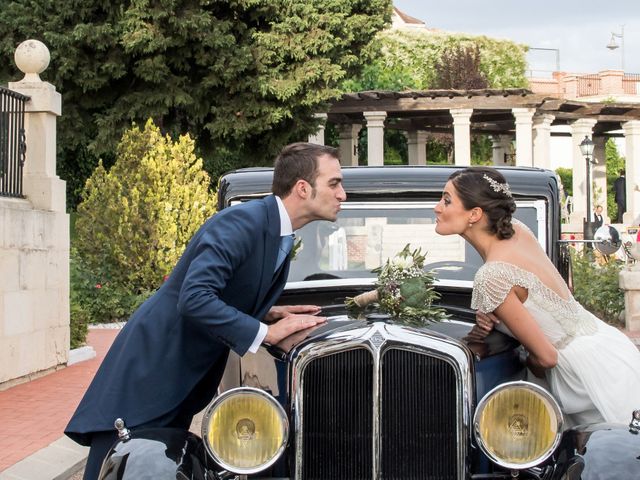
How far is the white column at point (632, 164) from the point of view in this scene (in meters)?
45.3

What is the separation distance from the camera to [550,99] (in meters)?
38.6

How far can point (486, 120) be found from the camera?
4503 cm

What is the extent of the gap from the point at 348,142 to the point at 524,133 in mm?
8430

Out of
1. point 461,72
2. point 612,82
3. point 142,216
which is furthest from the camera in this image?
point 612,82

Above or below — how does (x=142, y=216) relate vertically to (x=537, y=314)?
above

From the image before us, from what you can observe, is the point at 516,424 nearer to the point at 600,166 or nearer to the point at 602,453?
the point at 602,453

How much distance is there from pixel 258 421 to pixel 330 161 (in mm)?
1078

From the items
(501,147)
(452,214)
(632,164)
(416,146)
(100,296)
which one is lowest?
(100,296)

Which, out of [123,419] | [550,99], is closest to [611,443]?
[123,419]

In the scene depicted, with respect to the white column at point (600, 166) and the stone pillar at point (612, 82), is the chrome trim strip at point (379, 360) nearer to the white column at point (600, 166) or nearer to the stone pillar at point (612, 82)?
the white column at point (600, 166)

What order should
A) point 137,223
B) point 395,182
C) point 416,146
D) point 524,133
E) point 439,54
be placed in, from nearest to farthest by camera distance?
point 395,182 < point 137,223 < point 524,133 < point 416,146 < point 439,54

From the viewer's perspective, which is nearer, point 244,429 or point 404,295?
point 244,429

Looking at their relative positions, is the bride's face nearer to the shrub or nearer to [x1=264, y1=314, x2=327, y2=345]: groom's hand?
[x1=264, y1=314, x2=327, y2=345]: groom's hand

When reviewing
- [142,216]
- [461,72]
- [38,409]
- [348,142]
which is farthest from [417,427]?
[461,72]
